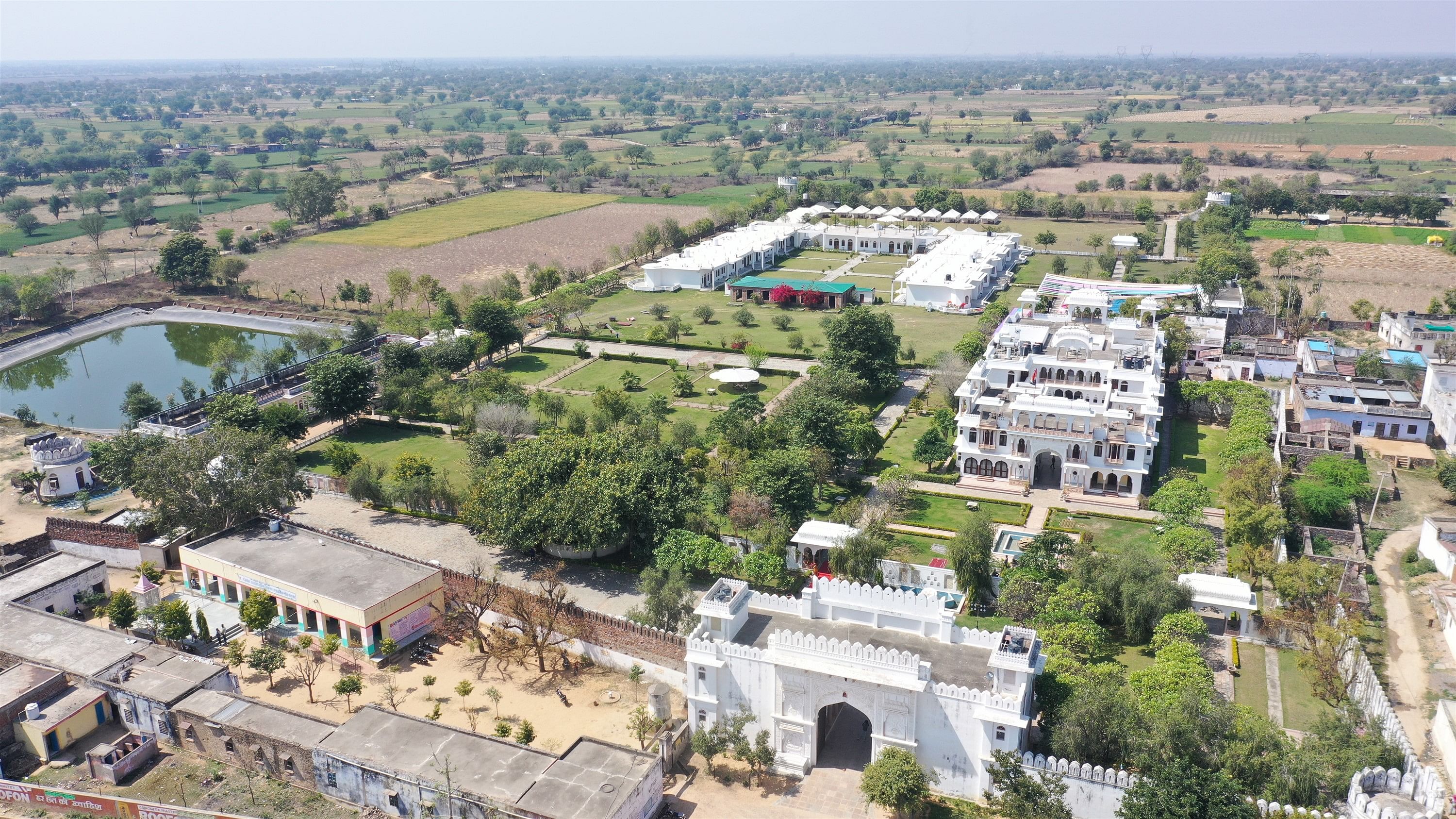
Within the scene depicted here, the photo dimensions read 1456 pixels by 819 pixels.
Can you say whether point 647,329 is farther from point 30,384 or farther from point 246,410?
point 30,384

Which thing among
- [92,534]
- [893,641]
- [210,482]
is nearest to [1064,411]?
[893,641]

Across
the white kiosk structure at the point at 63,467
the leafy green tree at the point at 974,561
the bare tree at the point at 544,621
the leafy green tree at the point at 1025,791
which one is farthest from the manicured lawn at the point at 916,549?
the white kiosk structure at the point at 63,467

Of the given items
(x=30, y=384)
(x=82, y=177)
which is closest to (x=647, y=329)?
(x=30, y=384)

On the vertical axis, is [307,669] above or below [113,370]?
above

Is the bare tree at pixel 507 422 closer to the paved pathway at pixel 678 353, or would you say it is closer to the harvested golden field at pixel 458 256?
the paved pathway at pixel 678 353

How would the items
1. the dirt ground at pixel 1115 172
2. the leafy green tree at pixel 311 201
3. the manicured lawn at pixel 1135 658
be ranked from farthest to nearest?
the dirt ground at pixel 1115 172 → the leafy green tree at pixel 311 201 → the manicured lawn at pixel 1135 658

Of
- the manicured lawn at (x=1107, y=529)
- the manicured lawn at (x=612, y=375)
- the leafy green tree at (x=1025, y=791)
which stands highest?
the leafy green tree at (x=1025, y=791)

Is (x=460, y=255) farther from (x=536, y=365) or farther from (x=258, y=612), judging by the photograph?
(x=258, y=612)
